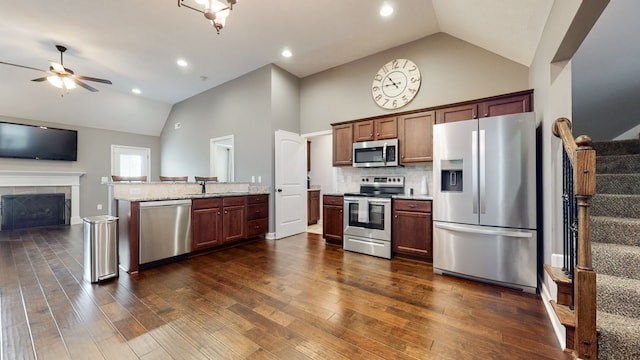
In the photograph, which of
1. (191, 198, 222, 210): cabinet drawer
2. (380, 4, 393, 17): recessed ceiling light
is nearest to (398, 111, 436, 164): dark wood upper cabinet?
(380, 4, 393, 17): recessed ceiling light

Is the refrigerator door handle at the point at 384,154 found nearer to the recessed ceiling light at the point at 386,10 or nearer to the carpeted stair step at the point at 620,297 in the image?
the recessed ceiling light at the point at 386,10

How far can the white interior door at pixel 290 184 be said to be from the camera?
15.3 ft

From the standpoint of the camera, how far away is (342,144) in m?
4.30

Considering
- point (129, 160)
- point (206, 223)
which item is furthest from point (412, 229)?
point (129, 160)

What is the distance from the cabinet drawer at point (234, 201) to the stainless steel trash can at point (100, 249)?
1.45 metres

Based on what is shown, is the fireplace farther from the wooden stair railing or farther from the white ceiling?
the wooden stair railing

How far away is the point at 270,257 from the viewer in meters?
3.48

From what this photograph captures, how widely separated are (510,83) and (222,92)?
548cm

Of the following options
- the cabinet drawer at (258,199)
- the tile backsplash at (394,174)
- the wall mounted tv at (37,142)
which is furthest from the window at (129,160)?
the tile backsplash at (394,174)

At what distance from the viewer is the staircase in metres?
1.39

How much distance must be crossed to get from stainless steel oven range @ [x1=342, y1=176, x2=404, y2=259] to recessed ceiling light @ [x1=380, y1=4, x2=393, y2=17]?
2362mm

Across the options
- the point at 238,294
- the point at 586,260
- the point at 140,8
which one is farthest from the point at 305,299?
the point at 140,8

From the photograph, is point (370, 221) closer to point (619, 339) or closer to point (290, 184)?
point (290, 184)

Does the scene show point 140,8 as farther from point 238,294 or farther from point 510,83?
point 510,83
